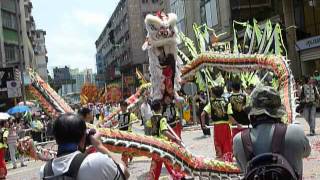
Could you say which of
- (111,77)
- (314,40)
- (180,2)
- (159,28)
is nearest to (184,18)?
(180,2)

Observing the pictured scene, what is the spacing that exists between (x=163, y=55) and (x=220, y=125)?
1.80m

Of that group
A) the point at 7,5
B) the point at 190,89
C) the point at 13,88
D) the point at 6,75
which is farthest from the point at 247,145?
the point at 7,5

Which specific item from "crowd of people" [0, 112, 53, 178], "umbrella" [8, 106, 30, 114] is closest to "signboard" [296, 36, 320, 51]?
"crowd of people" [0, 112, 53, 178]

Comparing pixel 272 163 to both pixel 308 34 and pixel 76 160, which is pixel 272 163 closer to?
pixel 76 160

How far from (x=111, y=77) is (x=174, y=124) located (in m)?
85.3

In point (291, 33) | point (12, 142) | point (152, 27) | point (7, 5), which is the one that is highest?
point (7, 5)

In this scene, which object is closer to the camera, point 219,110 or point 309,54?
point 219,110

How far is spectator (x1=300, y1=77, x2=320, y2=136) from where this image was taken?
14.8m

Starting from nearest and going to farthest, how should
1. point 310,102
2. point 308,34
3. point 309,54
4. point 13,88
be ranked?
point 310,102
point 13,88
point 309,54
point 308,34

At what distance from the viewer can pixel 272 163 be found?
3.54 meters

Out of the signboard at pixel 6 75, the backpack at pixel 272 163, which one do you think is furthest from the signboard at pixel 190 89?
the backpack at pixel 272 163

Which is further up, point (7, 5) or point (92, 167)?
point (7, 5)

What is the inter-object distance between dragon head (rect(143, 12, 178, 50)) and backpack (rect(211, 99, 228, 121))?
1.55 m

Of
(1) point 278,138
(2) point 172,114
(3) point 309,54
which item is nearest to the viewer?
(1) point 278,138
